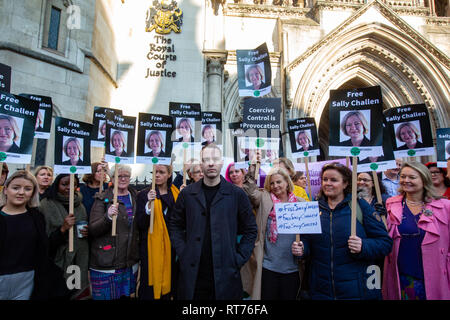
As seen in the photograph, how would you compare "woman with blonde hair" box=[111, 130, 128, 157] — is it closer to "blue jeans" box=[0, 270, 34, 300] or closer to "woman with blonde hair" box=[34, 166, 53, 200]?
"woman with blonde hair" box=[34, 166, 53, 200]

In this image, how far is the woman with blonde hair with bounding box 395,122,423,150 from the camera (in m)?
4.17

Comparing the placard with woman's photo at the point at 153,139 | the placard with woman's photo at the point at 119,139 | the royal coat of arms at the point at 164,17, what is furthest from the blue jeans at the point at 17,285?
the royal coat of arms at the point at 164,17

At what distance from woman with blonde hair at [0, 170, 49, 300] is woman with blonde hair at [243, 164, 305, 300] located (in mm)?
2162

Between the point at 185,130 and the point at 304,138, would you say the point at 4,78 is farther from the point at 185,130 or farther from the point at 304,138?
the point at 304,138

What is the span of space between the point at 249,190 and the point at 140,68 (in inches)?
342

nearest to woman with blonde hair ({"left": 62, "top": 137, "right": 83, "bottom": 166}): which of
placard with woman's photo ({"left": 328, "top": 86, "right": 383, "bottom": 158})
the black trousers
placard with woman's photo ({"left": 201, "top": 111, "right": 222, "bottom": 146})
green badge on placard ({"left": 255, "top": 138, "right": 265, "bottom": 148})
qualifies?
placard with woman's photo ({"left": 201, "top": 111, "right": 222, "bottom": 146})

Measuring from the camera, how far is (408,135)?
427 cm

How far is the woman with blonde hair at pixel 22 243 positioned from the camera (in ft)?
8.29

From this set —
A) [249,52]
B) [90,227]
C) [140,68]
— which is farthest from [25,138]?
[140,68]

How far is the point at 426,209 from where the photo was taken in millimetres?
2773

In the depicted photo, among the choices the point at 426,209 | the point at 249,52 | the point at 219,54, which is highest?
the point at 219,54

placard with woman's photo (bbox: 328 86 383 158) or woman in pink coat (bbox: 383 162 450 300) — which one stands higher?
placard with woman's photo (bbox: 328 86 383 158)

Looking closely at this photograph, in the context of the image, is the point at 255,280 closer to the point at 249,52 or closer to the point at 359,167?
the point at 359,167

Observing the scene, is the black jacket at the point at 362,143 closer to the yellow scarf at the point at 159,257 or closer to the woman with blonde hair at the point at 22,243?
the yellow scarf at the point at 159,257
